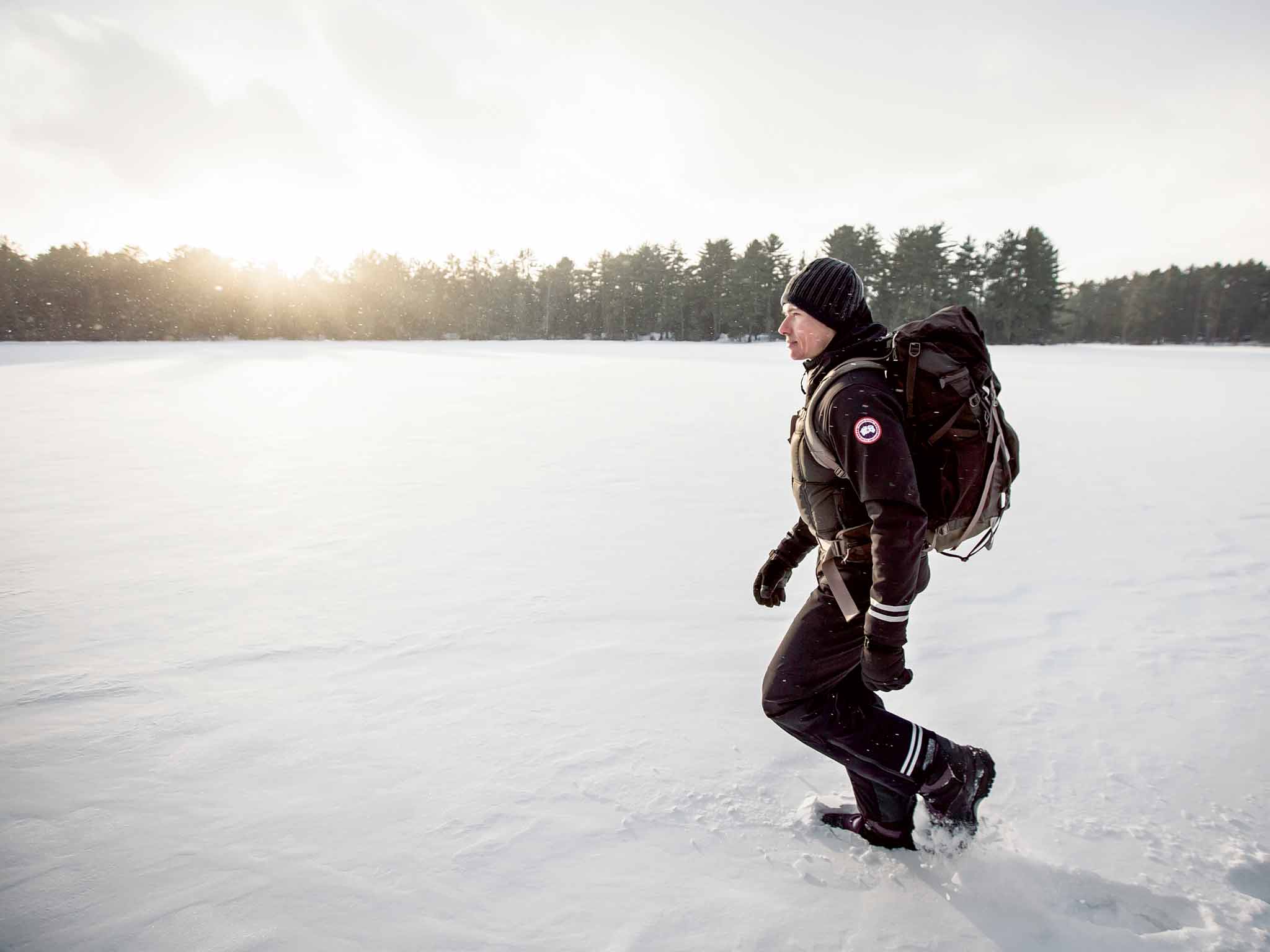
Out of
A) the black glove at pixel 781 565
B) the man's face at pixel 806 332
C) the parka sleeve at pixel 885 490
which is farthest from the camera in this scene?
the black glove at pixel 781 565

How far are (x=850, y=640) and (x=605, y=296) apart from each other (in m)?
59.3

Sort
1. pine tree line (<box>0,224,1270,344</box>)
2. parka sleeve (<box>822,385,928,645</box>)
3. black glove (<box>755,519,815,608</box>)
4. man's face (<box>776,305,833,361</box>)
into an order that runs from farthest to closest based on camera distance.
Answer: pine tree line (<box>0,224,1270,344</box>) < black glove (<box>755,519,815,608</box>) < man's face (<box>776,305,833,361</box>) < parka sleeve (<box>822,385,928,645</box>)

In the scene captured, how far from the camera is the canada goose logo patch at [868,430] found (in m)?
1.75

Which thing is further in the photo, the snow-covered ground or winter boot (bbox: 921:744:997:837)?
winter boot (bbox: 921:744:997:837)

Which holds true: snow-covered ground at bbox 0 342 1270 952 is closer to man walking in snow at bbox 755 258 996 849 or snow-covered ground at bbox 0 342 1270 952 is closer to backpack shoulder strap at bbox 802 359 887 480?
man walking in snow at bbox 755 258 996 849

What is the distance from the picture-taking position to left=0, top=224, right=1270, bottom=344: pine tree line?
41.2 m

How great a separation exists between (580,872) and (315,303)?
53970 mm

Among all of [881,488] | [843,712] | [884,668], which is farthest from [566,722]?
[881,488]

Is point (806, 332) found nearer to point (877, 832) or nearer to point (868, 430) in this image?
point (868, 430)

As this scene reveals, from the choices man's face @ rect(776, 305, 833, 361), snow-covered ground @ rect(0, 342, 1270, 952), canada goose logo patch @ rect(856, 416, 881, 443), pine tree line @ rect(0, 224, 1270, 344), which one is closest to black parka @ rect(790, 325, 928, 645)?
canada goose logo patch @ rect(856, 416, 881, 443)

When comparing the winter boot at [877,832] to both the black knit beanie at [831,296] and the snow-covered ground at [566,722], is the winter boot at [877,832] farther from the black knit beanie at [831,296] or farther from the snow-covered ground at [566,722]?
the black knit beanie at [831,296]

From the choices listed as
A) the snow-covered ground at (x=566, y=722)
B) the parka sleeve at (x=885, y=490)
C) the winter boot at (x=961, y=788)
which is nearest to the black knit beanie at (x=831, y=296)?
the parka sleeve at (x=885, y=490)

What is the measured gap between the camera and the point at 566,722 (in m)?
2.96

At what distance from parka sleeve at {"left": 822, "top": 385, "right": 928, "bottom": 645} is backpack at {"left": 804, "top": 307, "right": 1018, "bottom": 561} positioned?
0.26ft
